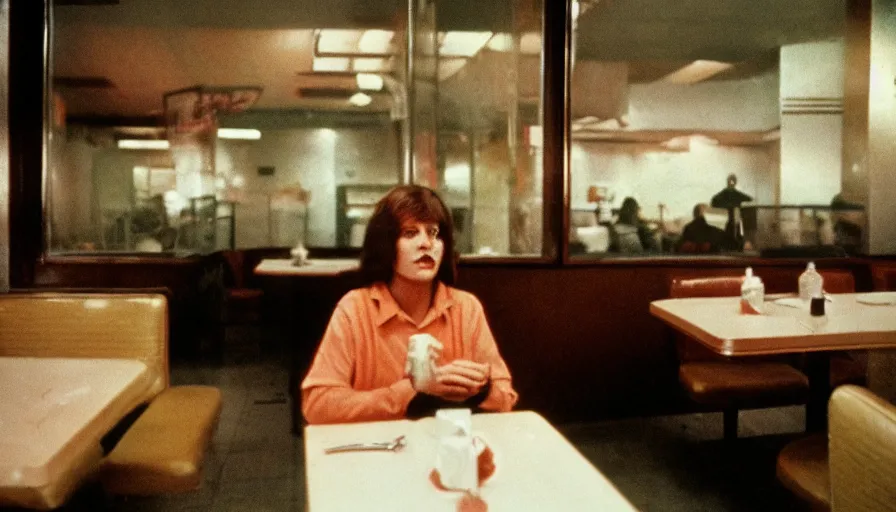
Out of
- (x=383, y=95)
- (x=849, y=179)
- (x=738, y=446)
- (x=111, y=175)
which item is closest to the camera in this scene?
(x=738, y=446)

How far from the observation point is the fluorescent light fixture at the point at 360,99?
8.78 meters

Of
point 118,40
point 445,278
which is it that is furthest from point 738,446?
point 118,40

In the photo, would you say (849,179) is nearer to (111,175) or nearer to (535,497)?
(535,497)

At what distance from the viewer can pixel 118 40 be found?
27.8ft

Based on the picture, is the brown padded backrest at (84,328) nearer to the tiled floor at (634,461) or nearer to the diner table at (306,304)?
the tiled floor at (634,461)

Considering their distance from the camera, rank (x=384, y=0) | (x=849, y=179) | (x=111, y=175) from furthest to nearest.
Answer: (x=111, y=175) → (x=384, y=0) → (x=849, y=179)

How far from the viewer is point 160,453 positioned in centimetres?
226

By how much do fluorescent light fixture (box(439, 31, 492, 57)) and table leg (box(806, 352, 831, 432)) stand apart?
3937 millimetres

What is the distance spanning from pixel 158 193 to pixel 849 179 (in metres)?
6.48

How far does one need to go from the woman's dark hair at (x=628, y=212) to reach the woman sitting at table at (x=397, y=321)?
4610mm

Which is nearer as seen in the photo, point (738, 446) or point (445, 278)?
point (445, 278)

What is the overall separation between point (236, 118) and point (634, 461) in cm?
771

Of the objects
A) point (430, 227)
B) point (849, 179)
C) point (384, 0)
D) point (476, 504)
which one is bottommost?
point (476, 504)

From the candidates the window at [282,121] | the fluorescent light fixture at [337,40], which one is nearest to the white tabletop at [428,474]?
the window at [282,121]
